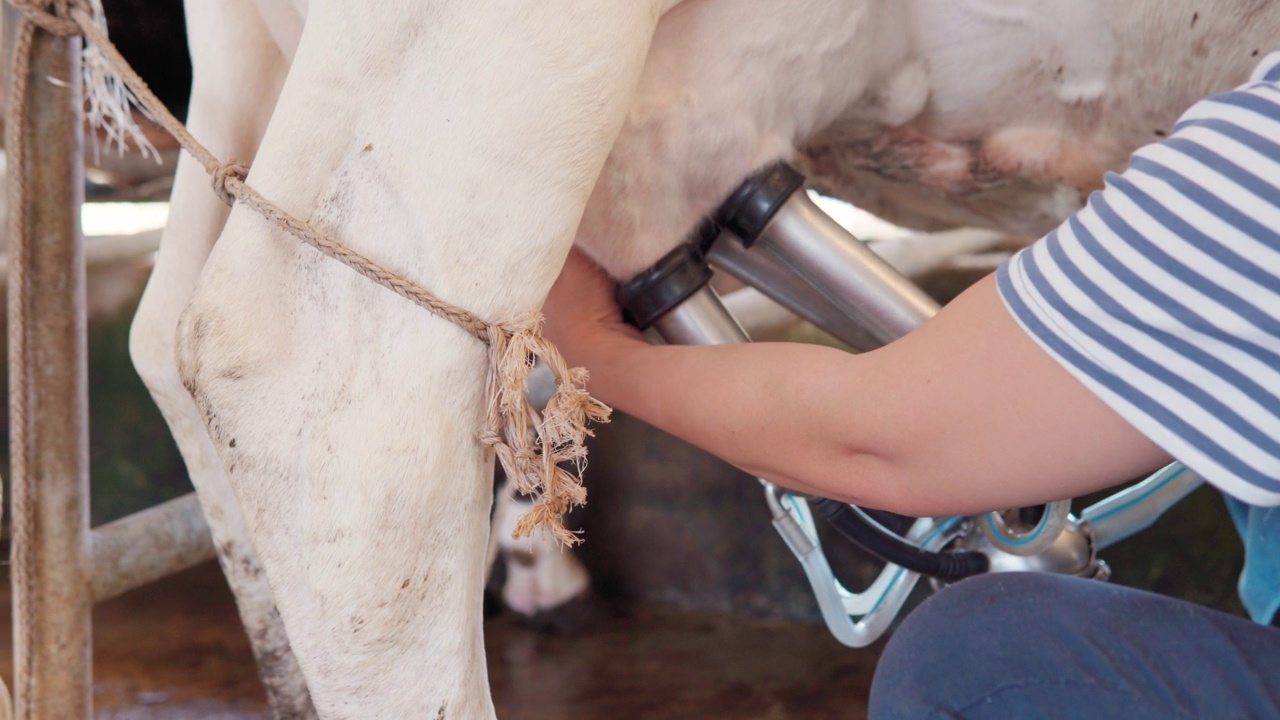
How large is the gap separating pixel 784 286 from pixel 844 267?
8 cm

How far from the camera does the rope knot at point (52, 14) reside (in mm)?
722

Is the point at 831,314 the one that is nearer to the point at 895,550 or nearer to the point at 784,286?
the point at 784,286

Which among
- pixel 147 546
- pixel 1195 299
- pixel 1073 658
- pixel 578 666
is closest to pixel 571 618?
pixel 578 666

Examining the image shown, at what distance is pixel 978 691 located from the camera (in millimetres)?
451

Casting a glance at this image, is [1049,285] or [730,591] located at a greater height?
[1049,285]

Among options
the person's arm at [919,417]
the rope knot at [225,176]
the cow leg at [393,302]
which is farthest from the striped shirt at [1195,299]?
the rope knot at [225,176]

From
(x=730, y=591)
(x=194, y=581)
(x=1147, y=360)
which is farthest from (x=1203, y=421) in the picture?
(x=194, y=581)

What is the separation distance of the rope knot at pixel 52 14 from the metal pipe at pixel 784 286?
0.47 m

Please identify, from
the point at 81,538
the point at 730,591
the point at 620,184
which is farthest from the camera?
the point at 730,591

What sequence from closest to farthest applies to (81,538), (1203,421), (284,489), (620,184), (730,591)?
(1203,421), (284,489), (620,184), (81,538), (730,591)

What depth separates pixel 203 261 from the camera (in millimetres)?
814

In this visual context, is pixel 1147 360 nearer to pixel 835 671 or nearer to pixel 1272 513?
pixel 1272 513

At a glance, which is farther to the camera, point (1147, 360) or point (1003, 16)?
point (1003, 16)

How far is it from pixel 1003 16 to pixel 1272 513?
393 millimetres
